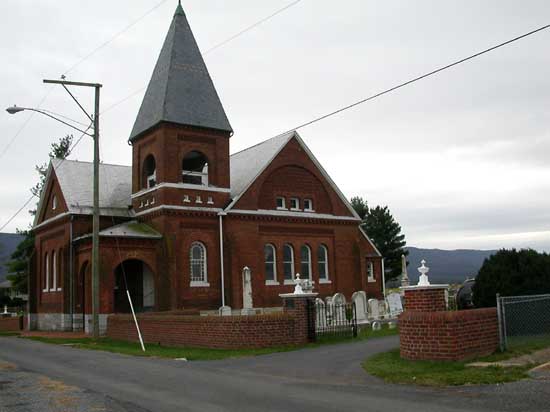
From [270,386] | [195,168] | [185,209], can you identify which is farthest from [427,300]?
[195,168]

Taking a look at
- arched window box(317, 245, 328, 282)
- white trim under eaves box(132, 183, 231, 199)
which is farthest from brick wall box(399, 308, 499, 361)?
arched window box(317, 245, 328, 282)

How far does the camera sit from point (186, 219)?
32.8m

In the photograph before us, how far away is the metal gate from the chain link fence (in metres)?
6.94

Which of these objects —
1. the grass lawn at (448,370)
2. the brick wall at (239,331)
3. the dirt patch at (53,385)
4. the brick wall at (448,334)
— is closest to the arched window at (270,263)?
the brick wall at (239,331)

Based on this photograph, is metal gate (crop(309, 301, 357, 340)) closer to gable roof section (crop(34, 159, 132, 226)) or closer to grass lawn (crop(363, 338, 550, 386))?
grass lawn (crop(363, 338, 550, 386))

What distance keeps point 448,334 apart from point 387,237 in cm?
7156

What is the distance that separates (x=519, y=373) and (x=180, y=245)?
22.4 m

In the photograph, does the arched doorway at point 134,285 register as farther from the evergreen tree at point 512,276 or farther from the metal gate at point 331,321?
the evergreen tree at point 512,276

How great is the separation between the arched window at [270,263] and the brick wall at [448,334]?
849 inches

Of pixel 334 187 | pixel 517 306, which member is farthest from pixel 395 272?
pixel 517 306

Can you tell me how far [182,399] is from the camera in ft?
36.3

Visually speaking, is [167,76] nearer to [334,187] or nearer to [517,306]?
[334,187]

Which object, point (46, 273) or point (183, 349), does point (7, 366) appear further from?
point (46, 273)

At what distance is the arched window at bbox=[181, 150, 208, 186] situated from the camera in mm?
34219
